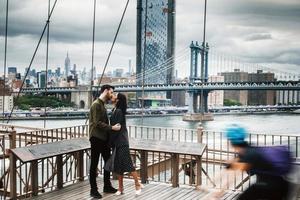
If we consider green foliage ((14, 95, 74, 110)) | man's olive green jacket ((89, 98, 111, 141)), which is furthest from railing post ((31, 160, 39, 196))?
green foliage ((14, 95, 74, 110))

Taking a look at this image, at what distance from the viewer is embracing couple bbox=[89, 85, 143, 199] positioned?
529 cm

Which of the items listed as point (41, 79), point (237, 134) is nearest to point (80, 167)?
point (237, 134)

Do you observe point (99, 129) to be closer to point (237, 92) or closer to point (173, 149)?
point (173, 149)

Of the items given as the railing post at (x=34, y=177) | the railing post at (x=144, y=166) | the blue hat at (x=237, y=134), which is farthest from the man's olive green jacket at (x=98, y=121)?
the blue hat at (x=237, y=134)

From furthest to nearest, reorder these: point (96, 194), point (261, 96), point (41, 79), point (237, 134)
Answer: point (261, 96) → point (41, 79) → point (96, 194) → point (237, 134)

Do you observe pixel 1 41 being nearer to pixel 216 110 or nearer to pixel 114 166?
pixel 114 166

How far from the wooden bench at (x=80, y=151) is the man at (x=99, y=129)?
1.95 ft

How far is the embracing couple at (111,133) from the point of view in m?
5.29

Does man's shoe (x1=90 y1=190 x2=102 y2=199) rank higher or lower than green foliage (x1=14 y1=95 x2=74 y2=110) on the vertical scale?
lower

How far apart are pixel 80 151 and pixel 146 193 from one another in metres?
1.30

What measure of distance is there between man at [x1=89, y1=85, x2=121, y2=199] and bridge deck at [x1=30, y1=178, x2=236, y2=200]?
12.8 inches

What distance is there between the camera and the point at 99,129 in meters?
5.43

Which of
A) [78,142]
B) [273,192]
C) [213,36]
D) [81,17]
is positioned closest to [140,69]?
[81,17]

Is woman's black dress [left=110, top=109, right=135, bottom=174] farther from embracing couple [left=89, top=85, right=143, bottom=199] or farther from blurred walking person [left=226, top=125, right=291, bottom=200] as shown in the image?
blurred walking person [left=226, top=125, right=291, bottom=200]
